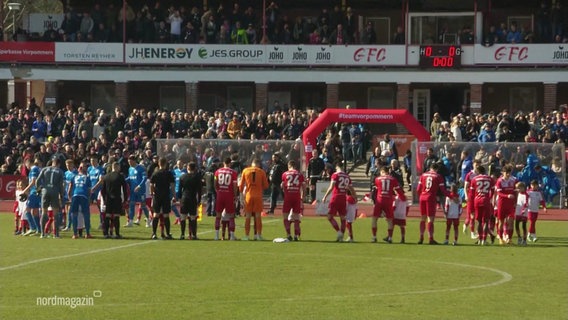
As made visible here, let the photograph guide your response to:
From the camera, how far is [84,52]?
4991 cm

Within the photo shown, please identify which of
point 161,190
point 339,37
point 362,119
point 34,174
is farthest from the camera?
point 339,37

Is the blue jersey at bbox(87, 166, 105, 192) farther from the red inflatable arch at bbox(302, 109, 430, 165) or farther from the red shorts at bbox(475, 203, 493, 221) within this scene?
the red inflatable arch at bbox(302, 109, 430, 165)

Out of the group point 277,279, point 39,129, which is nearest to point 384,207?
point 277,279

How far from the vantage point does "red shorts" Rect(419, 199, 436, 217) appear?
85.2ft

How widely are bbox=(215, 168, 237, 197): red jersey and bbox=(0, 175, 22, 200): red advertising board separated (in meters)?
15.4

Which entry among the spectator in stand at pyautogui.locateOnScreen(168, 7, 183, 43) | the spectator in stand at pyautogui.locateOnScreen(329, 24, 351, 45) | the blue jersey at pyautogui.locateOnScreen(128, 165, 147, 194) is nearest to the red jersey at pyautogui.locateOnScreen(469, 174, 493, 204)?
the blue jersey at pyautogui.locateOnScreen(128, 165, 147, 194)

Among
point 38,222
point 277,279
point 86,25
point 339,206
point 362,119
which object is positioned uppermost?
point 86,25

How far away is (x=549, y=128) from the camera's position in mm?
40000

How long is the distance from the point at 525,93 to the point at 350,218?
26.6m

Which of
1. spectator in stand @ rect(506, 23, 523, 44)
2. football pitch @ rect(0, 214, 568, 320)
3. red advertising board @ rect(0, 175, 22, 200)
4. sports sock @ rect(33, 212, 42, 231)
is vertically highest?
spectator in stand @ rect(506, 23, 523, 44)

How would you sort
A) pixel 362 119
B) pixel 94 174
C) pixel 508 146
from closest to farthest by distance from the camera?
pixel 94 174 < pixel 508 146 < pixel 362 119

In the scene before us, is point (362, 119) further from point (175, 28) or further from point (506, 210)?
point (506, 210)

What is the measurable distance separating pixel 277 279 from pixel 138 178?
1125 cm

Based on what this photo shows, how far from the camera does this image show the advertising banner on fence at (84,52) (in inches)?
1962
